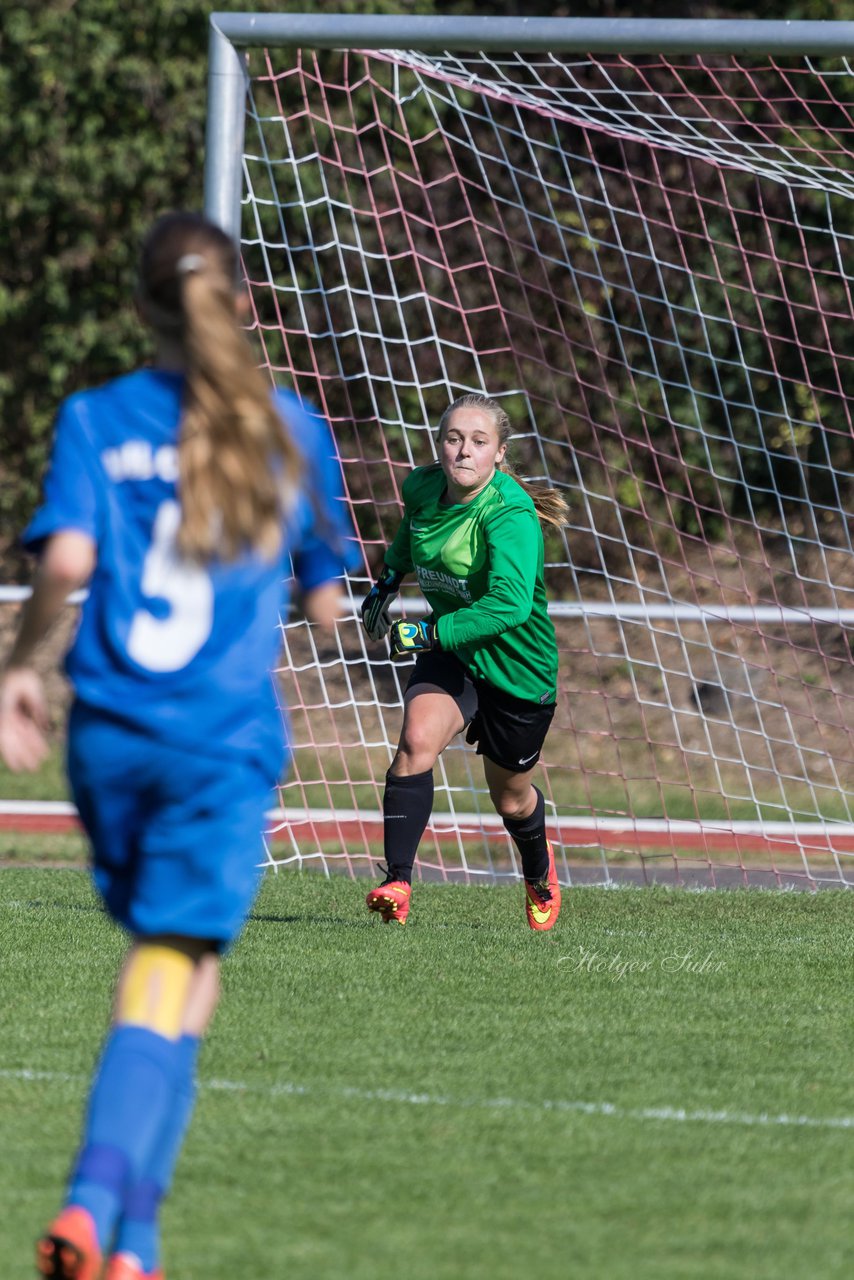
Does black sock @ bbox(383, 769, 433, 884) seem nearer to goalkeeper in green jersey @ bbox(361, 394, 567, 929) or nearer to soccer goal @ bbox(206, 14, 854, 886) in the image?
goalkeeper in green jersey @ bbox(361, 394, 567, 929)

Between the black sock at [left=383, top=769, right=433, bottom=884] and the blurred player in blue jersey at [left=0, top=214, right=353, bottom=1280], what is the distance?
10.5ft

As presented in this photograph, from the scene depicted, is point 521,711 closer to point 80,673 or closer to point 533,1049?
point 533,1049

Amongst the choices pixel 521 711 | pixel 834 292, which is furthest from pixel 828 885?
pixel 834 292

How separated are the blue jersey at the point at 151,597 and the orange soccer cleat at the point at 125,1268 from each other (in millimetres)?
718

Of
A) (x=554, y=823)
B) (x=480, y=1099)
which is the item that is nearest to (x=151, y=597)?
(x=480, y=1099)

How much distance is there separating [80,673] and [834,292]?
1273 cm

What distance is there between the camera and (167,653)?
2.69 m

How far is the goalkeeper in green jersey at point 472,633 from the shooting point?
593cm

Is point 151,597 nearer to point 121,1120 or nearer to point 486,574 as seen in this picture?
point 121,1120

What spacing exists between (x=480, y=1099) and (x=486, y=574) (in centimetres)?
246

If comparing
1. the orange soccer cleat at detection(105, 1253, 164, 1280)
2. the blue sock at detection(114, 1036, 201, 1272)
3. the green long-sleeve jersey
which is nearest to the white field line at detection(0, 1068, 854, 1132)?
the blue sock at detection(114, 1036, 201, 1272)

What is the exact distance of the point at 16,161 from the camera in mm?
14547

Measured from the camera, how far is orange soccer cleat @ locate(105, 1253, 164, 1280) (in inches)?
102

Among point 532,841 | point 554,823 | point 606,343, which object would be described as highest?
point 532,841
